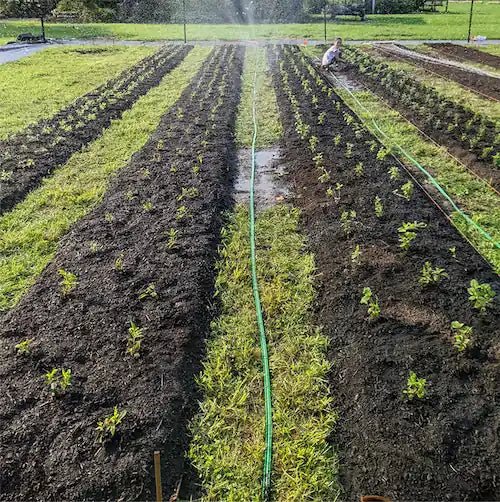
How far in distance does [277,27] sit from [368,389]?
106 feet

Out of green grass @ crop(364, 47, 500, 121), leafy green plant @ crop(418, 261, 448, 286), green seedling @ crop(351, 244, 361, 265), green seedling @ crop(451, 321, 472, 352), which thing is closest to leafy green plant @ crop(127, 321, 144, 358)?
green seedling @ crop(351, 244, 361, 265)

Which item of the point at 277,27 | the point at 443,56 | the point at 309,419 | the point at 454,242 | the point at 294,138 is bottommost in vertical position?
the point at 309,419

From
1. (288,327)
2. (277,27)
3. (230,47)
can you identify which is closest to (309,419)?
(288,327)

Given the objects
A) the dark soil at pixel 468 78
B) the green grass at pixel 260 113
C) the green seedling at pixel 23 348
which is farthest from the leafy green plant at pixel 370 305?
the dark soil at pixel 468 78

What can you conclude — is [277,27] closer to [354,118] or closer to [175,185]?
[354,118]

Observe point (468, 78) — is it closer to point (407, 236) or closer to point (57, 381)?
point (407, 236)

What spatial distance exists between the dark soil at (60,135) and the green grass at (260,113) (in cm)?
276

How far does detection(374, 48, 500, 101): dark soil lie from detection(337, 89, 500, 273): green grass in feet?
10.4

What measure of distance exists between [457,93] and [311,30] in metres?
19.3

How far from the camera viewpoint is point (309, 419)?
10.5 ft

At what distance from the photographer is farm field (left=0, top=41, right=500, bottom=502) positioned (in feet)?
9.29

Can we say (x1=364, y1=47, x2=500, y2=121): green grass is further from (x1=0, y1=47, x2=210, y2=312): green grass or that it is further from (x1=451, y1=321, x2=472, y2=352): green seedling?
(x1=451, y1=321, x2=472, y2=352): green seedling

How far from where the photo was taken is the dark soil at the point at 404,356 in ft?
8.96

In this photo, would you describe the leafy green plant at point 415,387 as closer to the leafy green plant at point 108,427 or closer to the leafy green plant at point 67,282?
the leafy green plant at point 108,427
